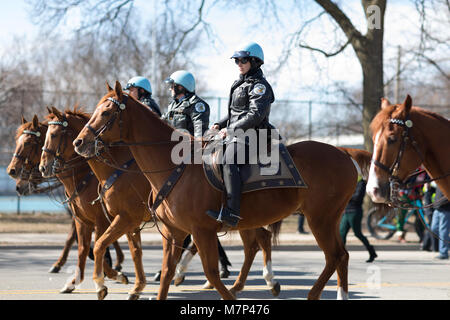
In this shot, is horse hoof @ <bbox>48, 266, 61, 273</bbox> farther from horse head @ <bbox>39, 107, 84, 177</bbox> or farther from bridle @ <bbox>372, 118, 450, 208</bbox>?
bridle @ <bbox>372, 118, 450, 208</bbox>

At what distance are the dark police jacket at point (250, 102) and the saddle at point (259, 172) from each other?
34cm

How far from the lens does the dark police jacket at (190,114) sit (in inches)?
378

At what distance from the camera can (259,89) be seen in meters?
7.72

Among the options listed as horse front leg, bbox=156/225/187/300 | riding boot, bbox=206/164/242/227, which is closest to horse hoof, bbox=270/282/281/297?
horse front leg, bbox=156/225/187/300

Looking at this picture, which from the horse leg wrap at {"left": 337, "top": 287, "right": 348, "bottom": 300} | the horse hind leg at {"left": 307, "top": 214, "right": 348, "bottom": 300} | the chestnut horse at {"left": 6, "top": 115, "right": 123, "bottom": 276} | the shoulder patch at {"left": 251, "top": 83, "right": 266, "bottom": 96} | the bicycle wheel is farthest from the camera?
the bicycle wheel

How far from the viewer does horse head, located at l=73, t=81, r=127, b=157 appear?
7.60 meters

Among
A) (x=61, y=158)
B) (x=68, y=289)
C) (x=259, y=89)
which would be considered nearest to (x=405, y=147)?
(x=259, y=89)

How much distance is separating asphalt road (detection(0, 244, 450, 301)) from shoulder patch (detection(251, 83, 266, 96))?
A: 133 inches

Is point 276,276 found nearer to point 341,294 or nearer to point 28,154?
point 341,294

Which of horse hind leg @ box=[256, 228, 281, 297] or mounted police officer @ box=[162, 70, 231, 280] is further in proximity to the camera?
horse hind leg @ box=[256, 228, 281, 297]

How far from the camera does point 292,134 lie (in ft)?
Answer: 87.4

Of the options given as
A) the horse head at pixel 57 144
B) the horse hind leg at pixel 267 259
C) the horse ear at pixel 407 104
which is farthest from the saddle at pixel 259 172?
the horse head at pixel 57 144
